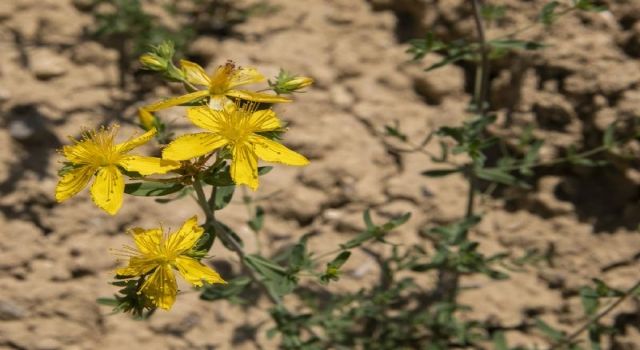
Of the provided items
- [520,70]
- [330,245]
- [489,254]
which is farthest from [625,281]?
[330,245]

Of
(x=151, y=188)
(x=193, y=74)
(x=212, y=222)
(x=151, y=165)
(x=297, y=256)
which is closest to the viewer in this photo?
(x=151, y=165)

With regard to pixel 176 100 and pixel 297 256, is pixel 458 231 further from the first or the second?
pixel 176 100

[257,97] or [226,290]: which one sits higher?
[257,97]

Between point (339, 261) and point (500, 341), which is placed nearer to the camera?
point (339, 261)

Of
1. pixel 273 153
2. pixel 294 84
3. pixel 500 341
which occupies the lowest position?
pixel 500 341

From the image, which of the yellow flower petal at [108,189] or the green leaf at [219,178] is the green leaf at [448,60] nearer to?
the green leaf at [219,178]

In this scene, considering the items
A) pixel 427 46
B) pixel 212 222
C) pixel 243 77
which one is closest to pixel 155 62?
pixel 243 77
